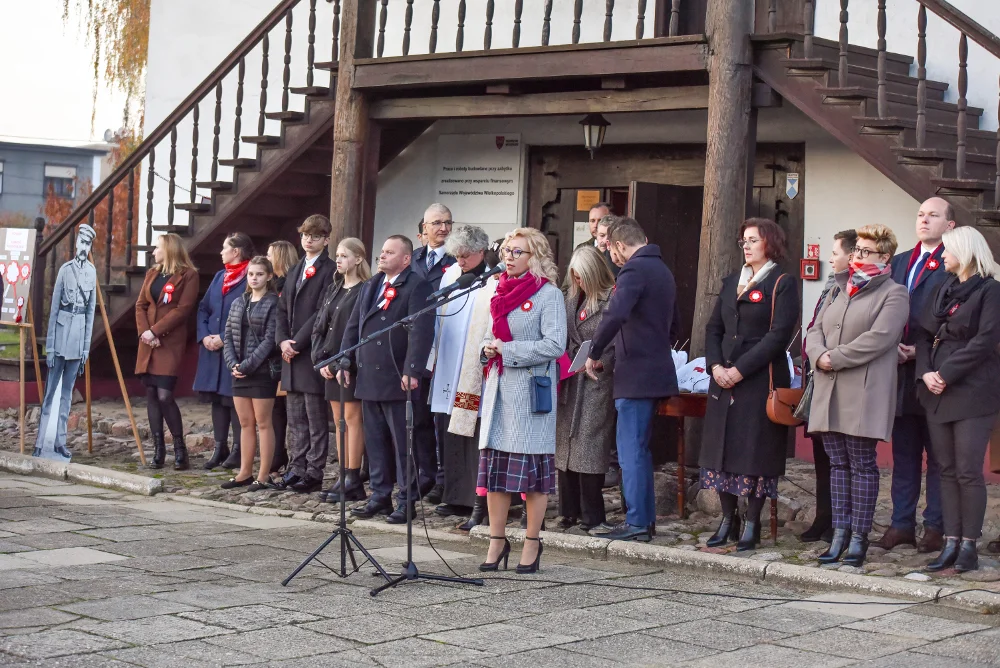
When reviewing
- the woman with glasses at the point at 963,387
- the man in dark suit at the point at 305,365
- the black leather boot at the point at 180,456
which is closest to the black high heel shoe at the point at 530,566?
the woman with glasses at the point at 963,387

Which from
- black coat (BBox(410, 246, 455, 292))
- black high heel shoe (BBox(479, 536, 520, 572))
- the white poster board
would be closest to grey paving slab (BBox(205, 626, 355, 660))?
black high heel shoe (BBox(479, 536, 520, 572))

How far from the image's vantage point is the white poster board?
12.4 meters

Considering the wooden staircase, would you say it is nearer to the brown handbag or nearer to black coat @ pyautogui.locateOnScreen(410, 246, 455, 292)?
the brown handbag

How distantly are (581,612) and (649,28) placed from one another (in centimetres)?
743

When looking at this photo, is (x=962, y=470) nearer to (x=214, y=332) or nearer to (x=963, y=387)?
(x=963, y=387)

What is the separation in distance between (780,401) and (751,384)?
0.18 m

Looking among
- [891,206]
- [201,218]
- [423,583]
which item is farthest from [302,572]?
[201,218]

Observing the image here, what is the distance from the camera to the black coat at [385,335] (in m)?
7.78

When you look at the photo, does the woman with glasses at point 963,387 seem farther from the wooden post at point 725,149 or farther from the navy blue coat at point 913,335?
the wooden post at point 725,149

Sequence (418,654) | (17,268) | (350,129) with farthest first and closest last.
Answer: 1. (350,129)
2. (17,268)
3. (418,654)

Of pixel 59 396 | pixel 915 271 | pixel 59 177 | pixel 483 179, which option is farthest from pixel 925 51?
pixel 59 177

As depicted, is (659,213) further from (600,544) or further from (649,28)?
(600,544)

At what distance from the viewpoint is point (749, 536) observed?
6855 millimetres

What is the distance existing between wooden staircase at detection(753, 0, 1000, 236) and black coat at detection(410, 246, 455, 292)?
8.40 ft
